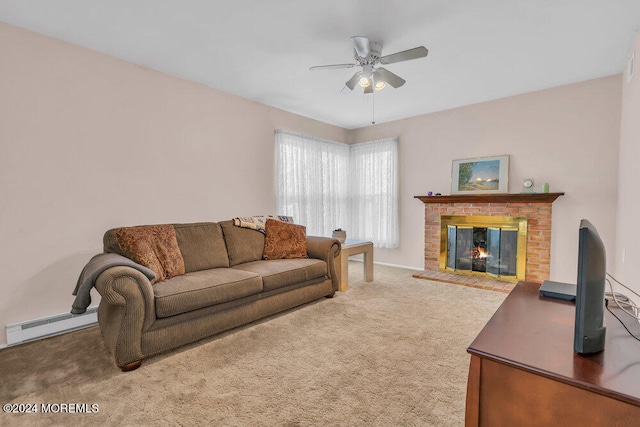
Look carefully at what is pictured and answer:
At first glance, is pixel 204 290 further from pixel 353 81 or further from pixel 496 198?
pixel 496 198

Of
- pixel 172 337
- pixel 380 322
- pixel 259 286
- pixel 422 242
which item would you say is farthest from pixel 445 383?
pixel 422 242

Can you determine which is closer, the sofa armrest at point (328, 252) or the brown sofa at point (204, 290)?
the brown sofa at point (204, 290)

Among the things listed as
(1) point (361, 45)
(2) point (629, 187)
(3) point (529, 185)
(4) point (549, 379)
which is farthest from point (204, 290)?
(3) point (529, 185)

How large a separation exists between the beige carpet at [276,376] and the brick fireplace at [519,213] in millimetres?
1645

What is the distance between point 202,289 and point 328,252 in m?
1.50

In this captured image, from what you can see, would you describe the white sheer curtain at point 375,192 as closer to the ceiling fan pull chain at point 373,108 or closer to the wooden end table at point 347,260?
the ceiling fan pull chain at point 373,108

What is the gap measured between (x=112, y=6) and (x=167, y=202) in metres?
1.82

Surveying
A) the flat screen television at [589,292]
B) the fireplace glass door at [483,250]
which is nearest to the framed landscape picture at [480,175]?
the fireplace glass door at [483,250]

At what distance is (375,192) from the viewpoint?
546cm

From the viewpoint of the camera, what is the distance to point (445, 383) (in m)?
1.87

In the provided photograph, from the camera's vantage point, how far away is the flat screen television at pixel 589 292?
979mm

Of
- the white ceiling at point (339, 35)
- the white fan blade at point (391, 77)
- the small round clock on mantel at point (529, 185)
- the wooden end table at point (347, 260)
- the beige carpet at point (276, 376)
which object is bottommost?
the beige carpet at point (276, 376)

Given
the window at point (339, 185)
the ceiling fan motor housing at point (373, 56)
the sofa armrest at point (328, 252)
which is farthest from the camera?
the window at point (339, 185)

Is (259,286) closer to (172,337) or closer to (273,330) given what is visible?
(273,330)
